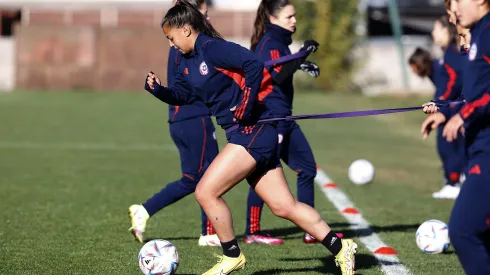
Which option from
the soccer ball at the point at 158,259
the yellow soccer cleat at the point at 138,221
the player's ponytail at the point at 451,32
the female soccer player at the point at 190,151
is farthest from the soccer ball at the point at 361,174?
the soccer ball at the point at 158,259

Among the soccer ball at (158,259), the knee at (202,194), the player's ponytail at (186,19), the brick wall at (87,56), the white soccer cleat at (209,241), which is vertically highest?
the player's ponytail at (186,19)

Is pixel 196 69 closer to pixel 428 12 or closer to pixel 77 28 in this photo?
pixel 77 28

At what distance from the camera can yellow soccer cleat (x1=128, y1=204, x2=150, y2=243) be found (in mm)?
7988

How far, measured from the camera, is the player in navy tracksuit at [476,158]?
5.09m

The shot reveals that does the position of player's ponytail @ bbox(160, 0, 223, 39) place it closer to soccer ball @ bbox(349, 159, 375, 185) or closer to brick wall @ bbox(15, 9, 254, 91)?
soccer ball @ bbox(349, 159, 375, 185)

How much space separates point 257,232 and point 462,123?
3.22m

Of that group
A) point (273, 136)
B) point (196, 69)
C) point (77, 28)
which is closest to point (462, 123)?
point (273, 136)

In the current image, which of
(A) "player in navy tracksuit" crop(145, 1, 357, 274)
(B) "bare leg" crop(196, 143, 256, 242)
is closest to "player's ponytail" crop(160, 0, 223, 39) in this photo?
(A) "player in navy tracksuit" crop(145, 1, 357, 274)

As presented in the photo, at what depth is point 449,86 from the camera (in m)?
10.1

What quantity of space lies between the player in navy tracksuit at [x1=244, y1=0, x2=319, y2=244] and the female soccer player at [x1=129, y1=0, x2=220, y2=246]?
50cm

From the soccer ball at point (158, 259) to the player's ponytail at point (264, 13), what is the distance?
7.32 ft

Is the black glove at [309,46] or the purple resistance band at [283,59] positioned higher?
the black glove at [309,46]

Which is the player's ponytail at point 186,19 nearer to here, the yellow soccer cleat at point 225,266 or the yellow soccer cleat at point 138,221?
the yellow soccer cleat at point 225,266

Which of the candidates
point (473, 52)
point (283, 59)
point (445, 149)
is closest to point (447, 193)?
point (445, 149)
